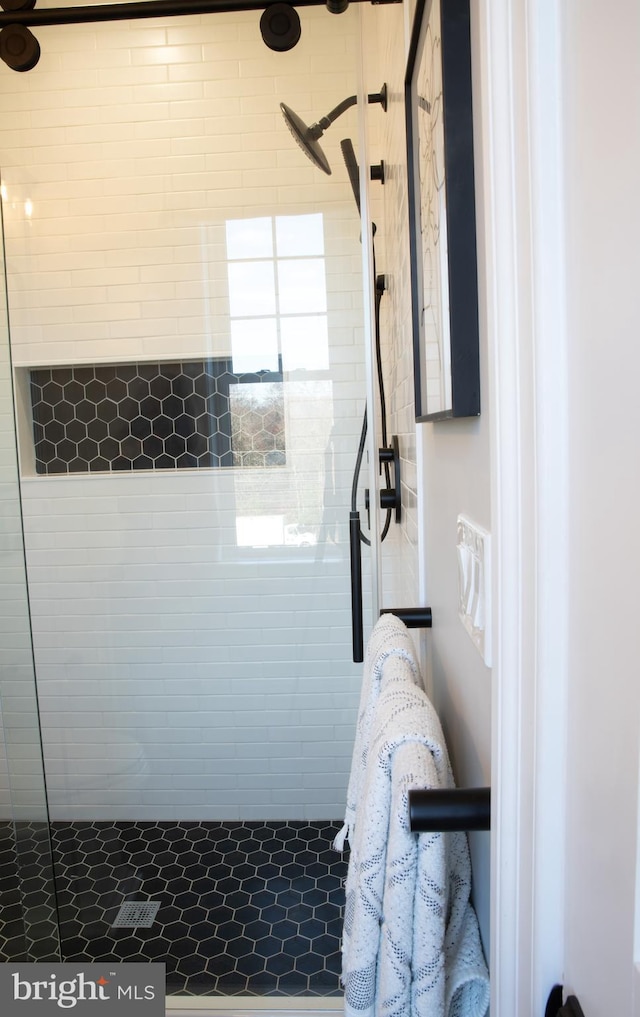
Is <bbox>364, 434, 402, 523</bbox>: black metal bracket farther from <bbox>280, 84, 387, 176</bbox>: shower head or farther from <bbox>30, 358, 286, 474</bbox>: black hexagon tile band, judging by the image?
<bbox>280, 84, 387, 176</bbox>: shower head

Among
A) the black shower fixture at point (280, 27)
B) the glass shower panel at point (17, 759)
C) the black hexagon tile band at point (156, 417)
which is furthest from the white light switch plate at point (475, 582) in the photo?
the black shower fixture at point (280, 27)

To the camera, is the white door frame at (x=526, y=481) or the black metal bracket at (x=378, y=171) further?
the black metal bracket at (x=378, y=171)

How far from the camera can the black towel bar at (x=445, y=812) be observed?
53cm

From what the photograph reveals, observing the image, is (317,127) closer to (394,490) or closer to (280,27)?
(280,27)

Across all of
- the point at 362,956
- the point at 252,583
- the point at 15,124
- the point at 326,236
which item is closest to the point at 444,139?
the point at 362,956

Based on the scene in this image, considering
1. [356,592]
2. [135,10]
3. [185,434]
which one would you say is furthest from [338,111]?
[356,592]

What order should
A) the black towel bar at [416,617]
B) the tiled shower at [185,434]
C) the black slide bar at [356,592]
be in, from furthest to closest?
1. the tiled shower at [185,434]
2. the black slide bar at [356,592]
3. the black towel bar at [416,617]

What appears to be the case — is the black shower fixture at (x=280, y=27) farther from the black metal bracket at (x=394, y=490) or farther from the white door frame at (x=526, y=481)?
the white door frame at (x=526, y=481)

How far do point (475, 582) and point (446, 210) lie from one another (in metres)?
0.33

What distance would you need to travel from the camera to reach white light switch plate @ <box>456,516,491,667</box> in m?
0.57

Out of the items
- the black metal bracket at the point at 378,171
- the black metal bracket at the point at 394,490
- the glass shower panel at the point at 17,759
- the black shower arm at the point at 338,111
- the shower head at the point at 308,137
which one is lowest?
the glass shower panel at the point at 17,759

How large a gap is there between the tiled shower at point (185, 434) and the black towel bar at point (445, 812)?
62.0 inches

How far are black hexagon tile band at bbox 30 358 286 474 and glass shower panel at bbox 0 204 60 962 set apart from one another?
0.68 meters

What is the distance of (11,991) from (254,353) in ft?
5.54
